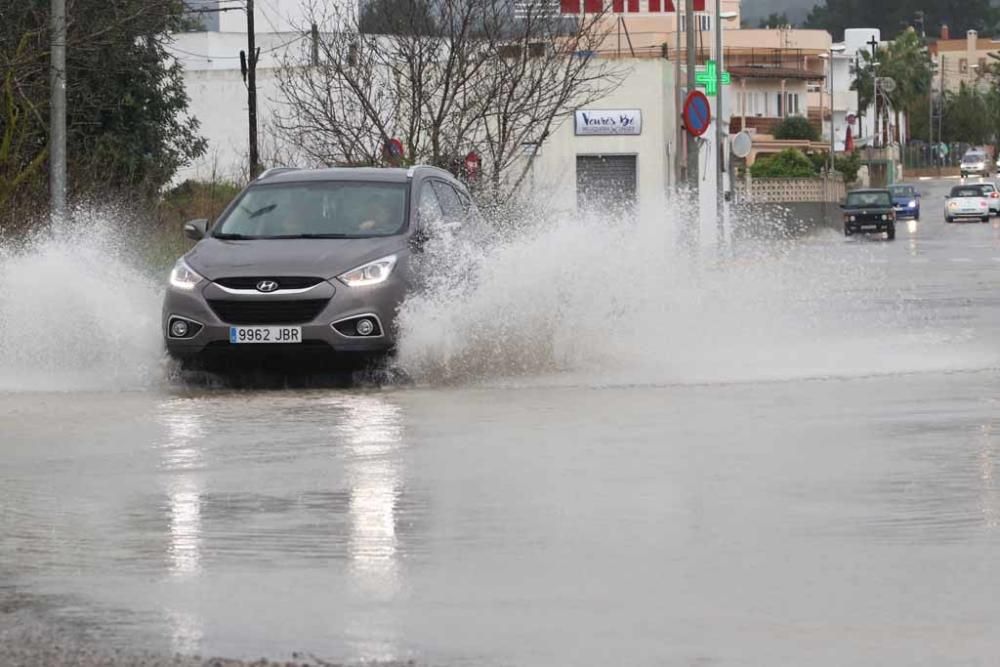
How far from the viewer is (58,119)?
27750mm

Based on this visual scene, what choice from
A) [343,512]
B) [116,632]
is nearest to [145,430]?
[343,512]

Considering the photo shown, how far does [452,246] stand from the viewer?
17.7 meters

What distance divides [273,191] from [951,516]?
9.51m

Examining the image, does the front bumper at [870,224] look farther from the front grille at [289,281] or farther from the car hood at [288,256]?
the front grille at [289,281]

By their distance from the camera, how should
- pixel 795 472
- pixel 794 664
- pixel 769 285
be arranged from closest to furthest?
1. pixel 794 664
2. pixel 795 472
3. pixel 769 285

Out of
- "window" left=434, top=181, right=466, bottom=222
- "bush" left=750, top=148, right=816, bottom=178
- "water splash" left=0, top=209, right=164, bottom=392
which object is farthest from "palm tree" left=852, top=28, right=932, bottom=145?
"water splash" left=0, top=209, right=164, bottom=392

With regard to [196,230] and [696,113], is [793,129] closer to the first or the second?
[696,113]

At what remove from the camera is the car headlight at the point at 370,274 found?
54.1 ft

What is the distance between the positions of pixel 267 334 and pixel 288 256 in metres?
0.64

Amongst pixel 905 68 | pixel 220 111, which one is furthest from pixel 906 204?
pixel 905 68

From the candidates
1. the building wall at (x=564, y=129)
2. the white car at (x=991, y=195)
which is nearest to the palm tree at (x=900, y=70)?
the white car at (x=991, y=195)

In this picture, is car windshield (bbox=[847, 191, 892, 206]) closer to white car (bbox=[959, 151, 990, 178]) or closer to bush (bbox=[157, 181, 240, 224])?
bush (bbox=[157, 181, 240, 224])

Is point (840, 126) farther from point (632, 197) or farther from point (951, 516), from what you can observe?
point (951, 516)

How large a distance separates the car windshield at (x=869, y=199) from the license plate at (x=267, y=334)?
55.9m
